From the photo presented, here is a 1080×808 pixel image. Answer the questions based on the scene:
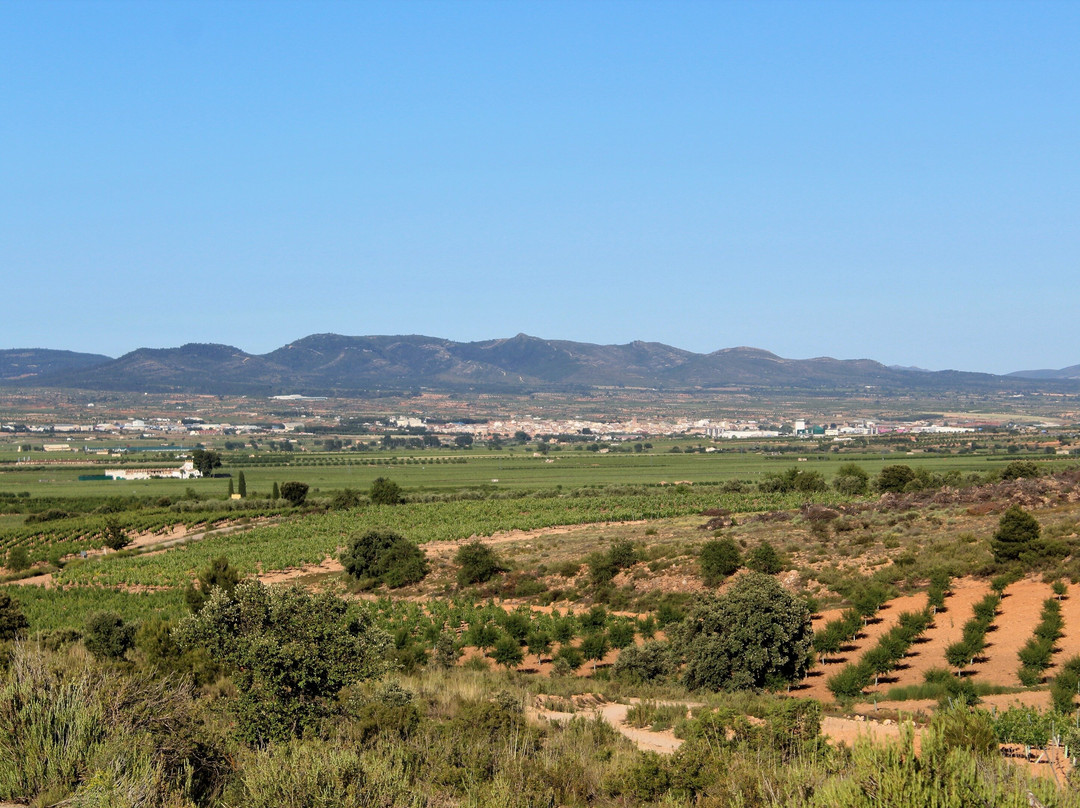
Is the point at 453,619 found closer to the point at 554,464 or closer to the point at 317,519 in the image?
the point at 317,519

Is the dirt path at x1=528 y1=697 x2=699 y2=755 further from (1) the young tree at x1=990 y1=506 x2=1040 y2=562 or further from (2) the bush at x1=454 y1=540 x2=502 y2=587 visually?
(2) the bush at x1=454 y1=540 x2=502 y2=587

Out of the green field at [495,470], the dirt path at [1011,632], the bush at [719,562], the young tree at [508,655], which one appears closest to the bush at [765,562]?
the bush at [719,562]

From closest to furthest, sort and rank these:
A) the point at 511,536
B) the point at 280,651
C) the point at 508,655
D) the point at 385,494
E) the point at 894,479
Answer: the point at 280,651 → the point at 508,655 → the point at 511,536 → the point at 894,479 → the point at 385,494

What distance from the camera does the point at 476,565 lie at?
36094mm

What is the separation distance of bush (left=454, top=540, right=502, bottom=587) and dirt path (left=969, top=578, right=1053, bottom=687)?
59.3 ft

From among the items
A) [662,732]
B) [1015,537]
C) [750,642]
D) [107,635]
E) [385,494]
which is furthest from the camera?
[385,494]

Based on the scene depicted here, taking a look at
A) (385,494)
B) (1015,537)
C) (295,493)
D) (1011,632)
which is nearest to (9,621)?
(1011,632)

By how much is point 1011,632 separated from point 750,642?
649 centimetres

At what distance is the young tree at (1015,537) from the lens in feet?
86.6

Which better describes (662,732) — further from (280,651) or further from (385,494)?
(385,494)

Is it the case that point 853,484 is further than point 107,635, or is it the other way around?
point 853,484

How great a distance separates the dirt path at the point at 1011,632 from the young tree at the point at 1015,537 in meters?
1.19

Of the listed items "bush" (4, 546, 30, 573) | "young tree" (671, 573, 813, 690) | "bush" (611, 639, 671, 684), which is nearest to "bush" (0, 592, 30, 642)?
"bush" (611, 639, 671, 684)

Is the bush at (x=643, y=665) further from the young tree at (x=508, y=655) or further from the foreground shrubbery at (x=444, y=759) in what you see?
the foreground shrubbery at (x=444, y=759)
